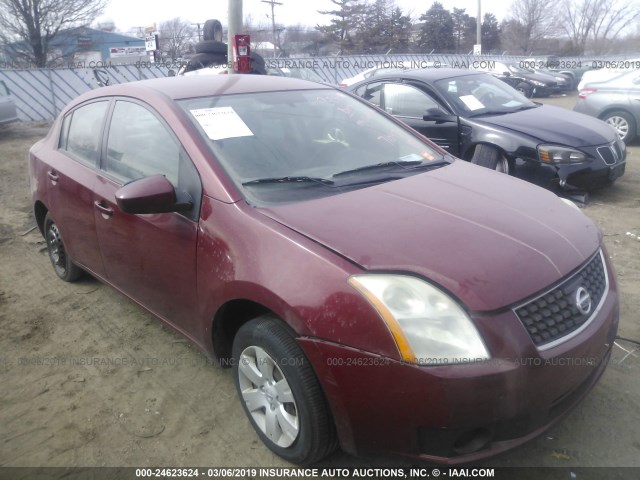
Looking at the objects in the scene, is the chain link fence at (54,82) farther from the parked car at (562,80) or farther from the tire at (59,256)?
the tire at (59,256)

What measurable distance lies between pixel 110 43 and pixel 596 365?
56.4 m

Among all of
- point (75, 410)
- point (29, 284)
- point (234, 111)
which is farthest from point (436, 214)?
point (29, 284)

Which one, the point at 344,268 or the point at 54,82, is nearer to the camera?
the point at 344,268

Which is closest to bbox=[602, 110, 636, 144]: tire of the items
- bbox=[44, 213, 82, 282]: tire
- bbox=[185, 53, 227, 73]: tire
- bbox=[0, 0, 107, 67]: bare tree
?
bbox=[185, 53, 227, 73]: tire

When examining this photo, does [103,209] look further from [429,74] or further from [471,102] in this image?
[429,74]

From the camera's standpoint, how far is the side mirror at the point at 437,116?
641 centimetres

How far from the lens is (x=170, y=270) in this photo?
2.79m

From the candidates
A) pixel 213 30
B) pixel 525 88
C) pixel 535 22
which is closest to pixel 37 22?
pixel 213 30

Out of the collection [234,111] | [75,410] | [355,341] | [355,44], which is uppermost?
[355,44]

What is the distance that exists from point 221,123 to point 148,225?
0.66m

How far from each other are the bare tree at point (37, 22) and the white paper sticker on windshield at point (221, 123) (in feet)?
74.5

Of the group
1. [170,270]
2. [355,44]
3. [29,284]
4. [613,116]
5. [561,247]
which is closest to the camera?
[561,247]

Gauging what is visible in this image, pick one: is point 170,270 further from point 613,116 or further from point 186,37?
point 186,37

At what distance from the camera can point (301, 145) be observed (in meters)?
2.95
